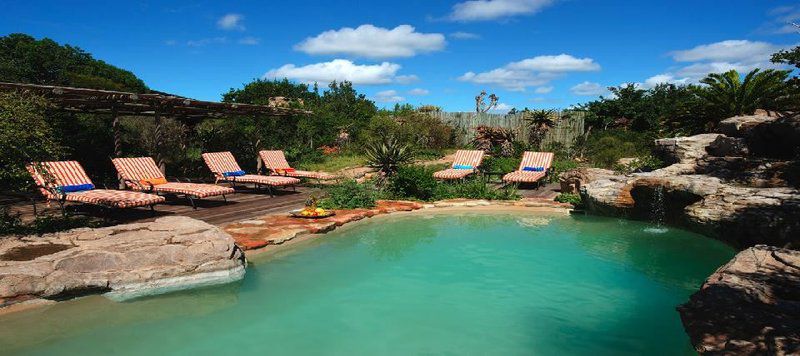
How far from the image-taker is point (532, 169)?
12617 millimetres

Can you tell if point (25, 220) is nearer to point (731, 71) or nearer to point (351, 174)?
point (351, 174)

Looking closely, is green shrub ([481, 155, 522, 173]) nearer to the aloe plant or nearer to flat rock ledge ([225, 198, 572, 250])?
flat rock ledge ([225, 198, 572, 250])

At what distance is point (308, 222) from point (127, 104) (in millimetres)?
6219

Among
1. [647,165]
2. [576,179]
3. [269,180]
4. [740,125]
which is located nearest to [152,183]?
[269,180]

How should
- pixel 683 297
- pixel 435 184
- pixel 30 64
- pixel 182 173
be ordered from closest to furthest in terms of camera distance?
pixel 683 297 → pixel 435 184 → pixel 182 173 → pixel 30 64

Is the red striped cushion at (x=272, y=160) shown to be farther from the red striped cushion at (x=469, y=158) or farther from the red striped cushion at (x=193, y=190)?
the red striped cushion at (x=469, y=158)

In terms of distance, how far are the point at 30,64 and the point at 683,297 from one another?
44372mm

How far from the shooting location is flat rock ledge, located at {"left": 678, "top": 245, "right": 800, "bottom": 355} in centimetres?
290

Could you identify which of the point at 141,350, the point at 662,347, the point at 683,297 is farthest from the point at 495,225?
the point at 141,350

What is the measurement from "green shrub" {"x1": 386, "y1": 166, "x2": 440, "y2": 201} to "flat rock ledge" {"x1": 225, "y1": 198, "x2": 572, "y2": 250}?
499 millimetres

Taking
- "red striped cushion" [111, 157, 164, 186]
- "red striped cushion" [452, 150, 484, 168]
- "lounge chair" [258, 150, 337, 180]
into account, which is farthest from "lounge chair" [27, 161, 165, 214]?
"red striped cushion" [452, 150, 484, 168]

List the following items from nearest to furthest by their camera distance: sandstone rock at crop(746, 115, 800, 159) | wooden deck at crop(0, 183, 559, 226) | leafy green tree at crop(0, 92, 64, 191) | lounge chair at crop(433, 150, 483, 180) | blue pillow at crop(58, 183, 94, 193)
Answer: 1. leafy green tree at crop(0, 92, 64, 191)
2. sandstone rock at crop(746, 115, 800, 159)
3. wooden deck at crop(0, 183, 559, 226)
4. blue pillow at crop(58, 183, 94, 193)
5. lounge chair at crop(433, 150, 483, 180)

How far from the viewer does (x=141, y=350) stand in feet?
12.0

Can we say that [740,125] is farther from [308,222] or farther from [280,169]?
[280,169]
